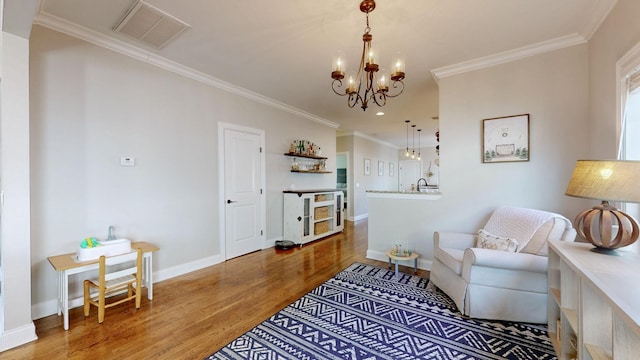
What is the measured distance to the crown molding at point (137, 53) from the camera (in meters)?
2.25

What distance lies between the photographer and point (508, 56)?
2840 mm

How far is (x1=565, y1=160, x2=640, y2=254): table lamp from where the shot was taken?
1307 millimetres

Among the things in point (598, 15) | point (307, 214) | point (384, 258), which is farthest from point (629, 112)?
point (307, 214)

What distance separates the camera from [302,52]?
9.16 feet

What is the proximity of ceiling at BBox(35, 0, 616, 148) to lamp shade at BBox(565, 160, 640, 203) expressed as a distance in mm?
1431

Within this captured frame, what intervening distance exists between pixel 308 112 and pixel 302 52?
7.77 ft

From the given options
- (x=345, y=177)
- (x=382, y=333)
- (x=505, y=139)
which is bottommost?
(x=382, y=333)

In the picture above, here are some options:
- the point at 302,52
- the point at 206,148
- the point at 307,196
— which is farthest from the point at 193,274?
the point at 302,52

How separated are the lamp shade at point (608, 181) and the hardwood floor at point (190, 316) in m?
2.04

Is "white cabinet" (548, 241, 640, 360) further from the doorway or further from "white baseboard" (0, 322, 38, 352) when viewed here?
the doorway

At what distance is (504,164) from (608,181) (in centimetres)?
165

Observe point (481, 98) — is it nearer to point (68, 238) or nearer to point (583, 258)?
point (583, 258)

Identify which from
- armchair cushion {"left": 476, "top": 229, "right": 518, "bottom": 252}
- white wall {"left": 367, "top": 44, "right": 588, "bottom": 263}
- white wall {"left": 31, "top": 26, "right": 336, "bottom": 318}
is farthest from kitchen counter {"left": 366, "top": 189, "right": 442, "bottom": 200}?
white wall {"left": 31, "top": 26, "right": 336, "bottom": 318}

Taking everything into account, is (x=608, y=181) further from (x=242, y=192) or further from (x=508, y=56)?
(x=242, y=192)
